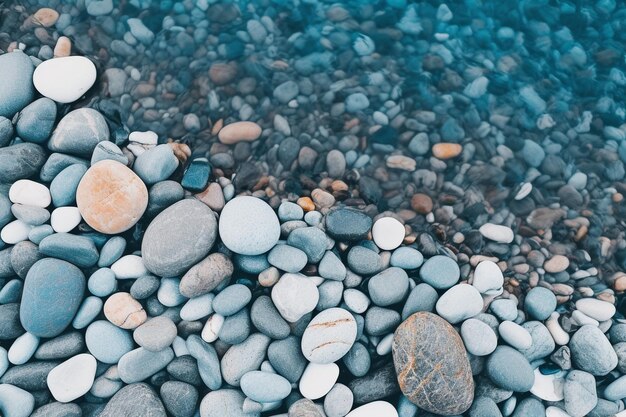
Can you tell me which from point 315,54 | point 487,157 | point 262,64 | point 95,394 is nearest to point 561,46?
point 487,157

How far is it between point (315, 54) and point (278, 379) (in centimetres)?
179

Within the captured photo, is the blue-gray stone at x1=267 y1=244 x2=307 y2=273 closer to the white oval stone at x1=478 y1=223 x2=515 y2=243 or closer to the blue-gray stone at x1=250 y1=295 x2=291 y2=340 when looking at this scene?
the blue-gray stone at x1=250 y1=295 x2=291 y2=340

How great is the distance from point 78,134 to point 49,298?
0.81 metres

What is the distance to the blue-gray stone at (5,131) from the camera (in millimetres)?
2420

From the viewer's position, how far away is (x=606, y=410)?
2215 mm

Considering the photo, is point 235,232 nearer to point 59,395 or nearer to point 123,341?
point 123,341

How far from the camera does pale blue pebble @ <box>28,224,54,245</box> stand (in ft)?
7.44

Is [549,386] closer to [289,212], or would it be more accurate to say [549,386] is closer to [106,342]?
[289,212]

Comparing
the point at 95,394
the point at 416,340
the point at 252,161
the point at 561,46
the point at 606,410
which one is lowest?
the point at 606,410

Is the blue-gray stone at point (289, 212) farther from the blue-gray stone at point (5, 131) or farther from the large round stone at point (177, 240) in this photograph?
the blue-gray stone at point (5, 131)

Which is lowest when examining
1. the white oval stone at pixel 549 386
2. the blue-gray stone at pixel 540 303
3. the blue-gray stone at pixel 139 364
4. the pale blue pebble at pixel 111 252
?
the white oval stone at pixel 549 386

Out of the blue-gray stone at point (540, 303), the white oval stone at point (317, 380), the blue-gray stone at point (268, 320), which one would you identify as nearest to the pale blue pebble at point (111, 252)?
the blue-gray stone at point (268, 320)

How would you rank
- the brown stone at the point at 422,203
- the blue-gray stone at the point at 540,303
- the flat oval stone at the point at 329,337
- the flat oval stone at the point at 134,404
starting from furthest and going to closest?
the brown stone at the point at 422,203 → the blue-gray stone at the point at 540,303 → the flat oval stone at the point at 329,337 → the flat oval stone at the point at 134,404

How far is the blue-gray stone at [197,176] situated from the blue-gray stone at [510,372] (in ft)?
5.13
